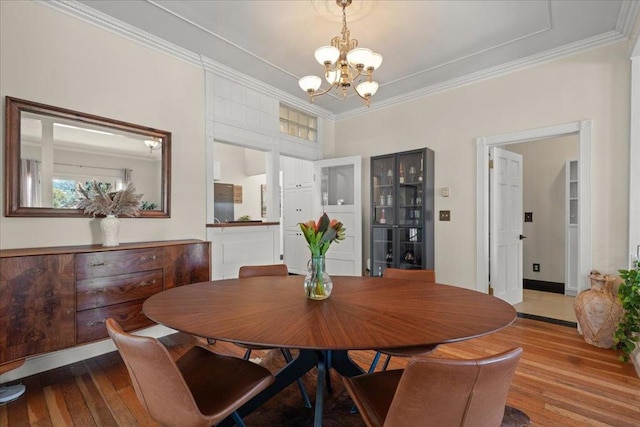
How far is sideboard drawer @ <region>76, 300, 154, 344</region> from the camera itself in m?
2.22

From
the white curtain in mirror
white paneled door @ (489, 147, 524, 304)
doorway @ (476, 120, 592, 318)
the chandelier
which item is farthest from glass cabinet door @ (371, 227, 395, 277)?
the white curtain in mirror

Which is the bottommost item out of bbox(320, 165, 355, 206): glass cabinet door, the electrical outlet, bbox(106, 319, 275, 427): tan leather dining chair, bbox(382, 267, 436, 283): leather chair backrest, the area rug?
the area rug

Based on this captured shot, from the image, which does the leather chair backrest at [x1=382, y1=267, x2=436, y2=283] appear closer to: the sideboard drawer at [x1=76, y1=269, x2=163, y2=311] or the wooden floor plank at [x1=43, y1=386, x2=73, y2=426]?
the sideboard drawer at [x1=76, y1=269, x2=163, y2=311]

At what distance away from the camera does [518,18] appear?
8.80 feet

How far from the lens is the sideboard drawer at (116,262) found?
87.9 inches

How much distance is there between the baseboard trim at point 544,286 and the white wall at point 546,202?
0.05 meters

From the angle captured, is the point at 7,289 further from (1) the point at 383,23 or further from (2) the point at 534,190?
(2) the point at 534,190

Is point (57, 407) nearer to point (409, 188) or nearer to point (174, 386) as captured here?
point (174, 386)

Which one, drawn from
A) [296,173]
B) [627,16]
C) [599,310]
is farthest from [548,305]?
[296,173]

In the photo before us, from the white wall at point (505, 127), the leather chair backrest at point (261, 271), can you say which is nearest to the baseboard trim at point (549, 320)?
the white wall at point (505, 127)

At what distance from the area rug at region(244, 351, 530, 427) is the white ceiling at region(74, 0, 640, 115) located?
9.23 feet

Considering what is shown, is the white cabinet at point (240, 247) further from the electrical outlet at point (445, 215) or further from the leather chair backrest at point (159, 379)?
the leather chair backrest at point (159, 379)

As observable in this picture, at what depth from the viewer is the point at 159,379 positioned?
108 cm

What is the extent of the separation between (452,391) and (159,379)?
953 mm
